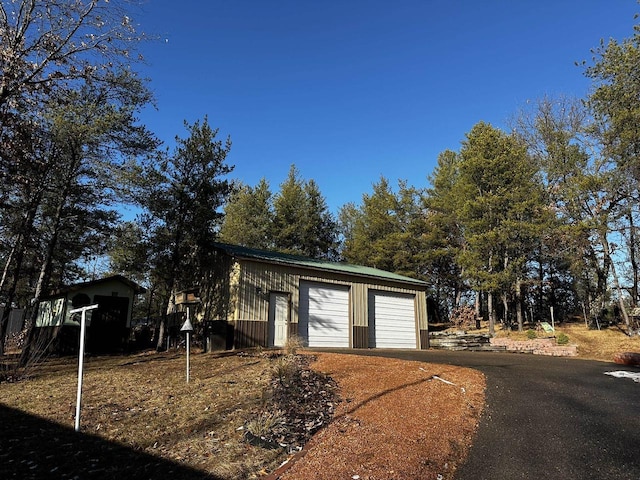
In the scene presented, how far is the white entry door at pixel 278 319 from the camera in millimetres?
15023

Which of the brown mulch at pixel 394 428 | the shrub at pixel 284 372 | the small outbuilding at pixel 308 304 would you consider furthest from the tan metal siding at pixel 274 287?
the brown mulch at pixel 394 428

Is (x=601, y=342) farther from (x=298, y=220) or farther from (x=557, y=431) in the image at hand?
(x=298, y=220)

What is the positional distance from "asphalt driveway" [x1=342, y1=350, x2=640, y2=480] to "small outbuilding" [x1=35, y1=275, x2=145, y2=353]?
1571cm

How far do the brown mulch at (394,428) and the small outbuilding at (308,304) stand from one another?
639 centimetres

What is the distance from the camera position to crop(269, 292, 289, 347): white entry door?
15.0m

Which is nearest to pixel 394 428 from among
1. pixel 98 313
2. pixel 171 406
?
pixel 171 406

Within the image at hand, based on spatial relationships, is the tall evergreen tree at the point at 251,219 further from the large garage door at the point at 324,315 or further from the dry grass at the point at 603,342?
the dry grass at the point at 603,342

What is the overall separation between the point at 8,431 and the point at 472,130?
84.1 ft

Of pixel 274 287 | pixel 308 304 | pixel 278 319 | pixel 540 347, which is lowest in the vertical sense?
pixel 540 347

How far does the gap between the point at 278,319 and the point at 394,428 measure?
1015 cm

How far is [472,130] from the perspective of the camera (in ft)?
82.6

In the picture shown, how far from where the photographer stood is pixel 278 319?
1521 cm

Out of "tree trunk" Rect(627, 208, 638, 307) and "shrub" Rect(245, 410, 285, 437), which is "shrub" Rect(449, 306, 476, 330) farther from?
"shrub" Rect(245, 410, 285, 437)

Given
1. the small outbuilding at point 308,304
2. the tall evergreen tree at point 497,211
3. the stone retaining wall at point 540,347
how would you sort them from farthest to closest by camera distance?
the tall evergreen tree at point 497,211 < the stone retaining wall at point 540,347 < the small outbuilding at point 308,304
